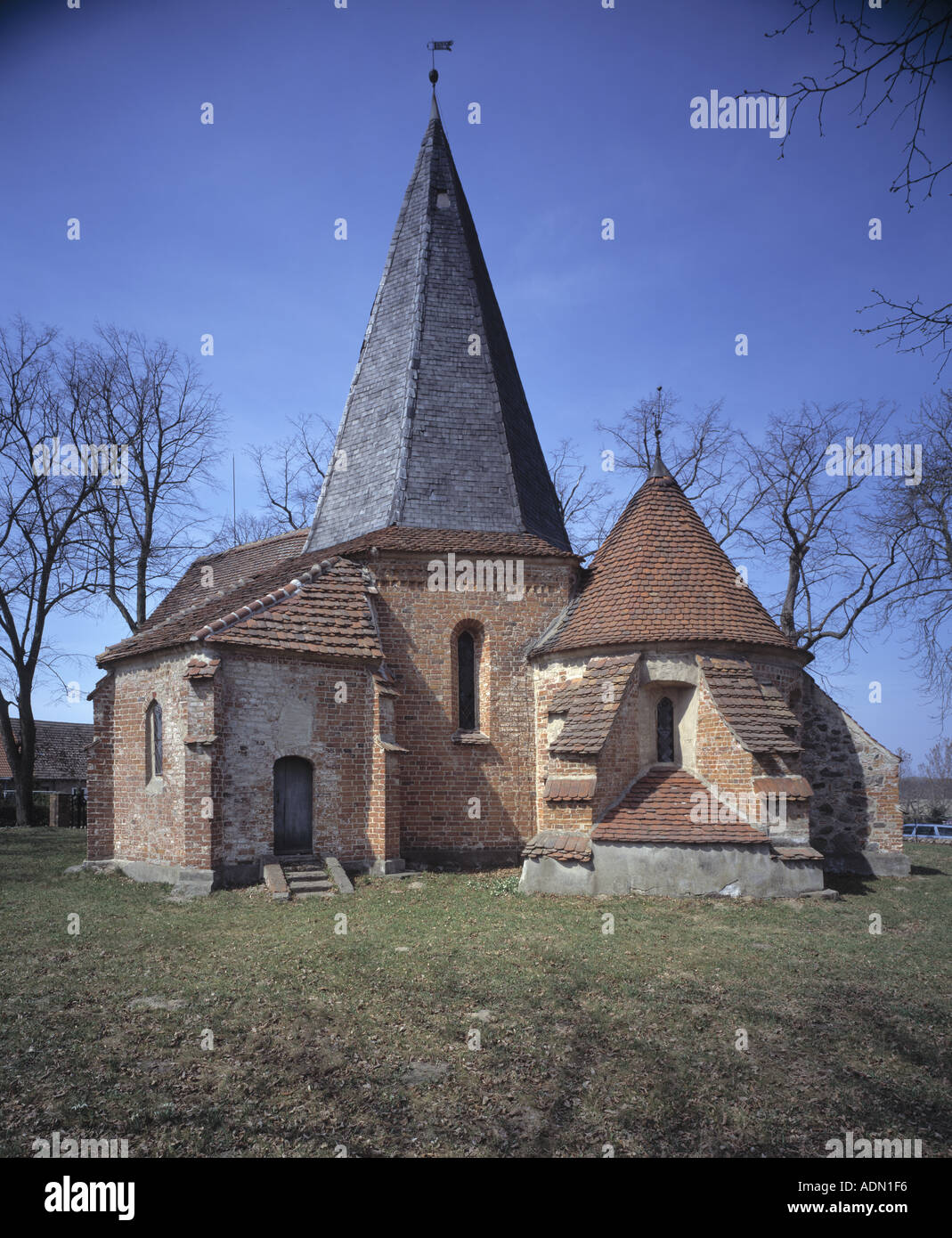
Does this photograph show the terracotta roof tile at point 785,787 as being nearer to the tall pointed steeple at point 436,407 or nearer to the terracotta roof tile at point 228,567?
the tall pointed steeple at point 436,407

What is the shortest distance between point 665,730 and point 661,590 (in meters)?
2.49

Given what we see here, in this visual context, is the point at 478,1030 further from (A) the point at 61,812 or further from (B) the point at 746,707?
(A) the point at 61,812

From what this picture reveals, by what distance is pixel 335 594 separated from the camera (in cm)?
1544

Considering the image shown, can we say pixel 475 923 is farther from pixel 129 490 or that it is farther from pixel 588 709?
pixel 129 490

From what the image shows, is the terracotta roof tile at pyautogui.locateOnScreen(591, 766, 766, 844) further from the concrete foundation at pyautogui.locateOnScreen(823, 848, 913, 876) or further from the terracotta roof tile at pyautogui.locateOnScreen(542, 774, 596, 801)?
the concrete foundation at pyautogui.locateOnScreen(823, 848, 913, 876)

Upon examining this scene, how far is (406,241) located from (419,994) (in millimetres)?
17685

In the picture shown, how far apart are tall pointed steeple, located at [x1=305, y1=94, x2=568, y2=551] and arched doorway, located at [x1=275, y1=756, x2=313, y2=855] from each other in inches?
208

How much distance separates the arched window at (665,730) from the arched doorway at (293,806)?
6027 mm

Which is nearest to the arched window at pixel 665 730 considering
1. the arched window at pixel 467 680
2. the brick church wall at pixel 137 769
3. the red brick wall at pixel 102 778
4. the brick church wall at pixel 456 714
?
the brick church wall at pixel 456 714

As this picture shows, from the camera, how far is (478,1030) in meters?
6.74

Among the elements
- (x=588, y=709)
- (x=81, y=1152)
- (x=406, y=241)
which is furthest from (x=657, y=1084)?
A: (x=406, y=241)

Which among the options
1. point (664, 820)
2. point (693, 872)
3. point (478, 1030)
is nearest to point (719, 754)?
point (664, 820)

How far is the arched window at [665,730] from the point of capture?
46.6 ft

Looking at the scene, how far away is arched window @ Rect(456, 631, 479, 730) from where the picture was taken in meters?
16.4
